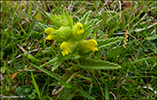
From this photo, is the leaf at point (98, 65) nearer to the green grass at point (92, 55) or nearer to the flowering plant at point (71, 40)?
the flowering plant at point (71, 40)

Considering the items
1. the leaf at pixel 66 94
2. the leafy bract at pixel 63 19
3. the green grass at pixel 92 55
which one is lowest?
the leaf at pixel 66 94

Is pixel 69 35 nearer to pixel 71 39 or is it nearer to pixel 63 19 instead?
pixel 71 39

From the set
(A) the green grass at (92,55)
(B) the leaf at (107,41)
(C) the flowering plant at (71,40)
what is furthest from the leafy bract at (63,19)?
(B) the leaf at (107,41)

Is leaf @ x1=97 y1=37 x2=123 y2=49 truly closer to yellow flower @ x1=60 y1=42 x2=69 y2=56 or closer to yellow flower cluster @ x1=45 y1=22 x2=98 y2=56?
yellow flower cluster @ x1=45 y1=22 x2=98 y2=56

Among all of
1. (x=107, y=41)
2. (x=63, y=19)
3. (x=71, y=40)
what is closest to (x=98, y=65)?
(x=107, y=41)

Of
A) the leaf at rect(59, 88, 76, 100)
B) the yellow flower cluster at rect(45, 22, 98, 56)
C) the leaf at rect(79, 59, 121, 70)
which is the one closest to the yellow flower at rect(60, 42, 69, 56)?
the yellow flower cluster at rect(45, 22, 98, 56)

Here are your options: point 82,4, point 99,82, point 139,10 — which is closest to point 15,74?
point 99,82
